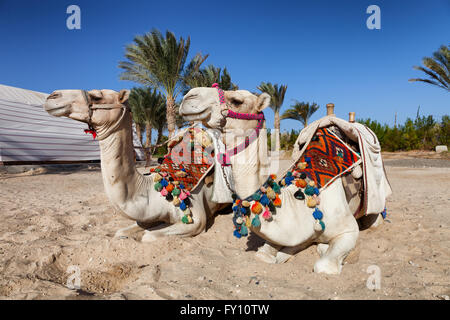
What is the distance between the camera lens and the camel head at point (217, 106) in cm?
187

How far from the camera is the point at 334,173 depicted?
2.59 m

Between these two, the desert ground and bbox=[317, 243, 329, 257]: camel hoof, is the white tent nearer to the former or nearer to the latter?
the desert ground

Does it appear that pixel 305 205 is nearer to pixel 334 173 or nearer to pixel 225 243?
pixel 334 173

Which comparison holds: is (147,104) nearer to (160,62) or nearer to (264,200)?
(160,62)

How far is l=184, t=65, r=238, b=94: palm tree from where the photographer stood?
1498 centimetres

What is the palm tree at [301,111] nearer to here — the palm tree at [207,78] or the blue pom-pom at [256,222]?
the palm tree at [207,78]

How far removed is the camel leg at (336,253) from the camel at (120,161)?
1675 mm

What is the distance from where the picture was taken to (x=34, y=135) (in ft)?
40.4

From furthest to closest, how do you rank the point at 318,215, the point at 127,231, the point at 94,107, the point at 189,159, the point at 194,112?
the point at 189,159 → the point at 127,231 → the point at 94,107 → the point at 318,215 → the point at 194,112

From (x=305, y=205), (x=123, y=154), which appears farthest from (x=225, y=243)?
(x=123, y=154)

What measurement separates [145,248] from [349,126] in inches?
98.2

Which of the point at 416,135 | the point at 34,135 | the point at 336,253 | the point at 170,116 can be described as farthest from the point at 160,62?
the point at 416,135

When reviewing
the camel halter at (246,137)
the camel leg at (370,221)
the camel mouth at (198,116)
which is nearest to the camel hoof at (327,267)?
the camel halter at (246,137)

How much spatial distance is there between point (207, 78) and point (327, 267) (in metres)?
15.8
